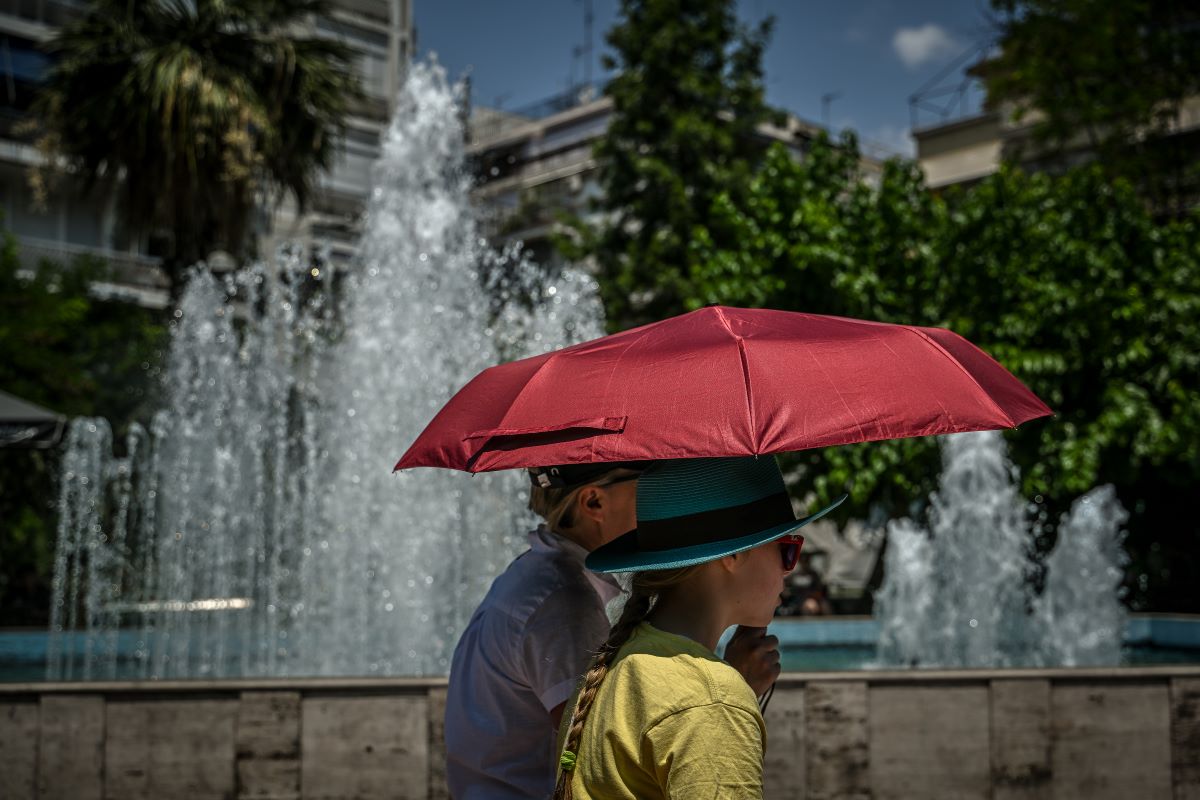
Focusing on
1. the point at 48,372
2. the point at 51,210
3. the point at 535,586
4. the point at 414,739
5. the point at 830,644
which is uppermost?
the point at 51,210

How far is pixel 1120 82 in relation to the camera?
2025cm

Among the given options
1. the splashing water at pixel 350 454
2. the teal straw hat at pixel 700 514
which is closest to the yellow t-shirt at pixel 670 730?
the teal straw hat at pixel 700 514

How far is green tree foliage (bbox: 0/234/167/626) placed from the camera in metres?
19.2

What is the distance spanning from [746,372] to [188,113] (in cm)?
1414

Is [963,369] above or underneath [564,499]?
above

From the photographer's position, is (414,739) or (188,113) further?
(188,113)

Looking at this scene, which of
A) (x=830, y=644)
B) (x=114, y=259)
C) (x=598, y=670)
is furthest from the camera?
(x=114, y=259)

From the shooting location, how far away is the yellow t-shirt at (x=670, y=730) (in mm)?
1535

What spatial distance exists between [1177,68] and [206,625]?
16697mm

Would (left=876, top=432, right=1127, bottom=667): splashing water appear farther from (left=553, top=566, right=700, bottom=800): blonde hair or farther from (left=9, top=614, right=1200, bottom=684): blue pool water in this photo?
(left=553, top=566, right=700, bottom=800): blonde hair

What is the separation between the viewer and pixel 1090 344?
1622cm

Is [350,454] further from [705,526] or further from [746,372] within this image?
[705,526]

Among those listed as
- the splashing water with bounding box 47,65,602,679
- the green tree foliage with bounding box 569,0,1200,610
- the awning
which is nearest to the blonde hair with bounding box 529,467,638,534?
the splashing water with bounding box 47,65,602,679

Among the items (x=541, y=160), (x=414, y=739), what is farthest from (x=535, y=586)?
(x=541, y=160)
